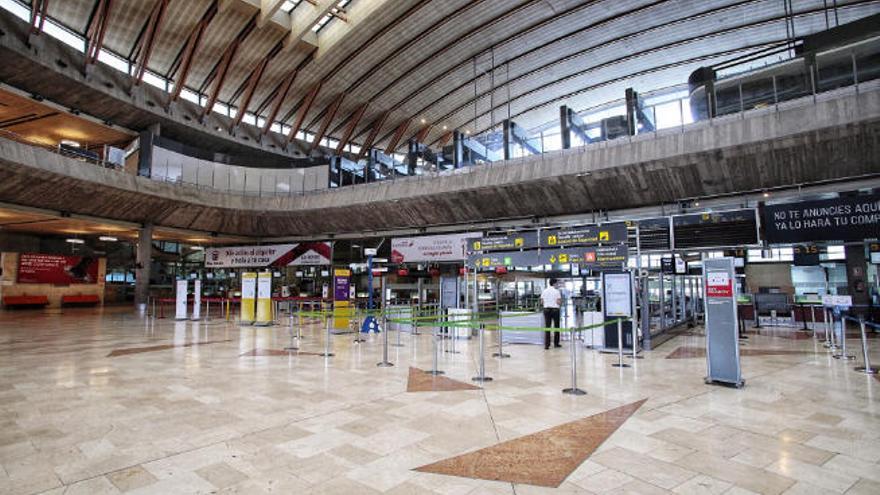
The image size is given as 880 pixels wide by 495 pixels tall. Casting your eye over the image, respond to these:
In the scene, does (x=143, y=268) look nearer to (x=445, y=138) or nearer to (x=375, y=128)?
(x=375, y=128)

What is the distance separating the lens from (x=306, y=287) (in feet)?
99.5

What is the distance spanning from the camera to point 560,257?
38.2 feet

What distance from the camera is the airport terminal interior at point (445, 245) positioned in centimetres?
401

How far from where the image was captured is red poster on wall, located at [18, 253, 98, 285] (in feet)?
83.6

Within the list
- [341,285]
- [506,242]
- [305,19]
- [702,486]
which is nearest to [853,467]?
[702,486]

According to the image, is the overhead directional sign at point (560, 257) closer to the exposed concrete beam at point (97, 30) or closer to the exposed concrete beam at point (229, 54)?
the exposed concrete beam at point (229, 54)

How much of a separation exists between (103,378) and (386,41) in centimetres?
2421

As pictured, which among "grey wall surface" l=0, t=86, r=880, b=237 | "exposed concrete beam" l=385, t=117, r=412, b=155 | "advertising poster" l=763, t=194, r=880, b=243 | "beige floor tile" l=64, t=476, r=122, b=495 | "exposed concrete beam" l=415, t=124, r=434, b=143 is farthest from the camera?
"exposed concrete beam" l=415, t=124, r=434, b=143

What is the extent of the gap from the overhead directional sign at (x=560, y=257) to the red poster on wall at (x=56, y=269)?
28.2 metres

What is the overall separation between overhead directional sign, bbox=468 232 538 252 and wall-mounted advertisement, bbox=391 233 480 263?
7.61m

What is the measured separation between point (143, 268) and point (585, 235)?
81.0ft

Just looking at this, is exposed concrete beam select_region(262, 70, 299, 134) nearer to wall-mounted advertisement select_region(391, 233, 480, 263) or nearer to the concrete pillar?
the concrete pillar

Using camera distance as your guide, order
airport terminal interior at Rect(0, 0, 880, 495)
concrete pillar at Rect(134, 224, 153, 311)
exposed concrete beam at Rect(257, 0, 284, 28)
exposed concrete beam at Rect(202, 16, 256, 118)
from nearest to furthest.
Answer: airport terminal interior at Rect(0, 0, 880, 495)
exposed concrete beam at Rect(257, 0, 284, 28)
concrete pillar at Rect(134, 224, 153, 311)
exposed concrete beam at Rect(202, 16, 256, 118)

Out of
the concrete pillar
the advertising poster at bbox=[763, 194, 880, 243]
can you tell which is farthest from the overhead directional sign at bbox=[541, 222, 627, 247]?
the concrete pillar
